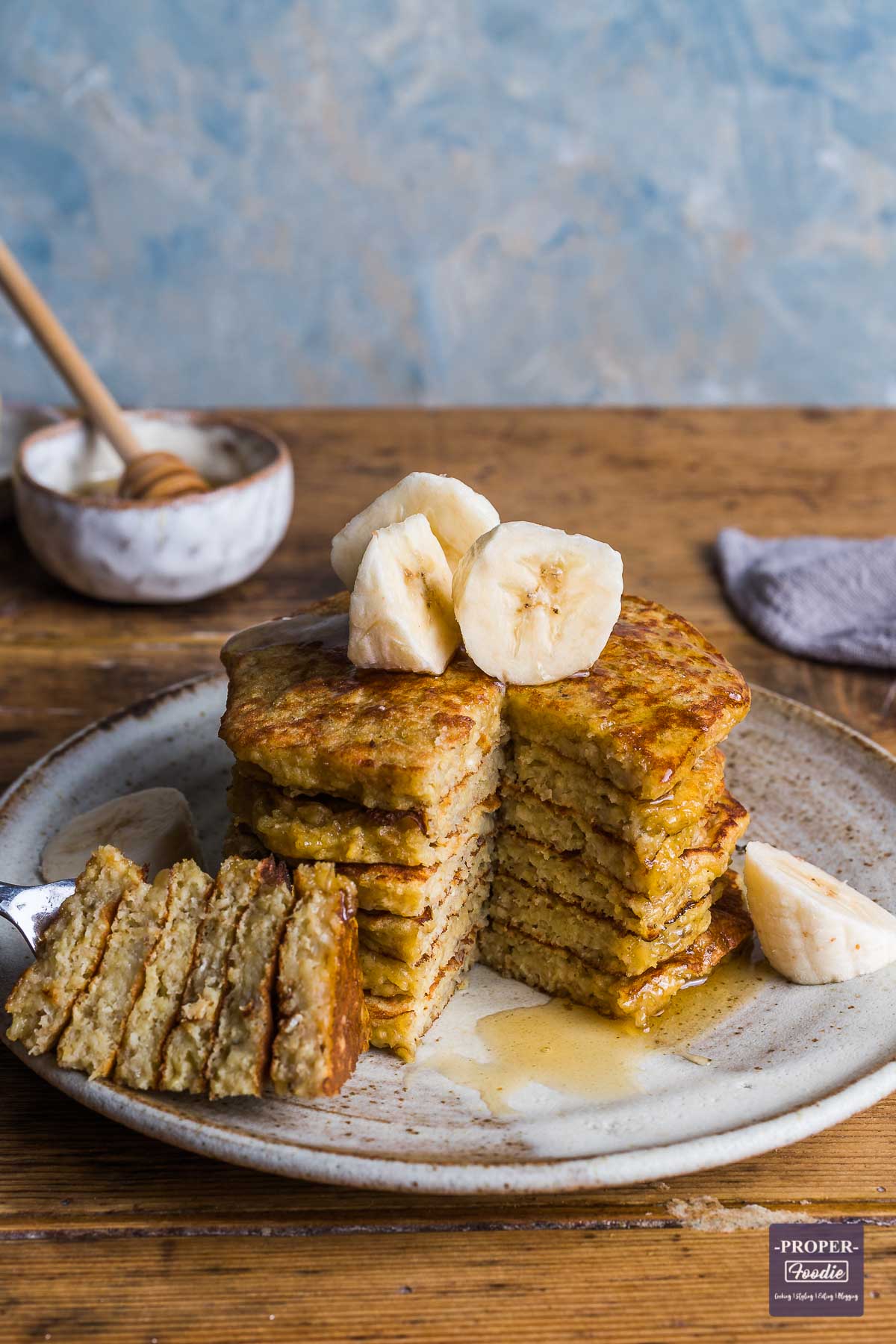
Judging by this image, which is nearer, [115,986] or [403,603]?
[115,986]

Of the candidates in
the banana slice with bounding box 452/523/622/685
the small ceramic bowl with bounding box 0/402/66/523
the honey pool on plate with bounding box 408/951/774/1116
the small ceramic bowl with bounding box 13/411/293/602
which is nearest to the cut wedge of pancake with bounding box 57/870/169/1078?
the honey pool on plate with bounding box 408/951/774/1116

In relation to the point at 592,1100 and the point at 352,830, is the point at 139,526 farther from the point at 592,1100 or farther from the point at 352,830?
the point at 592,1100

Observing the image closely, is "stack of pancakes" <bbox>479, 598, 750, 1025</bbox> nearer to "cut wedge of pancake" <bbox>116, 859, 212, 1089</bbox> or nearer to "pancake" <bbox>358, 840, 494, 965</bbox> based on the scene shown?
"pancake" <bbox>358, 840, 494, 965</bbox>

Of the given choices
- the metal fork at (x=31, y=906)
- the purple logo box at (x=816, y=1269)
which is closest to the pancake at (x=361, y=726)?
the metal fork at (x=31, y=906)

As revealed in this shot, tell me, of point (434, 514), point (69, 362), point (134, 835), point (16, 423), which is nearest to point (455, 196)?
point (16, 423)

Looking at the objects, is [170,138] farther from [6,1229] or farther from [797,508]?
[6,1229]

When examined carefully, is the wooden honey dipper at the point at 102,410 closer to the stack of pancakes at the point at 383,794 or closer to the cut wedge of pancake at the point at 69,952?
the stack of pancakes at the point at 383,794
